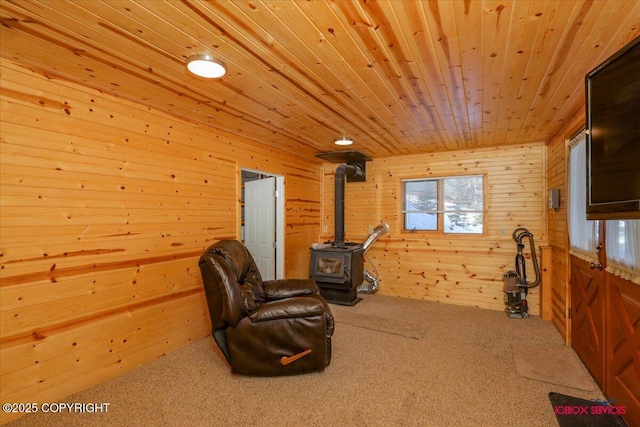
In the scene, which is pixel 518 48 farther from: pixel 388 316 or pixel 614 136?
pixel 388 316

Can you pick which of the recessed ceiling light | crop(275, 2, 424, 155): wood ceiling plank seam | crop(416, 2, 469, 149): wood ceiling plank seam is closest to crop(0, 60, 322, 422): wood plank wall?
the recessed ceiling light

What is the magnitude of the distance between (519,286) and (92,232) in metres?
4.66

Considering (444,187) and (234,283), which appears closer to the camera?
(234,283)

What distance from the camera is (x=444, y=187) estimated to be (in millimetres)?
4617

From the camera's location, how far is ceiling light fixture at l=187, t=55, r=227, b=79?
5.90 feet

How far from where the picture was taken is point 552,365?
8.41 feet

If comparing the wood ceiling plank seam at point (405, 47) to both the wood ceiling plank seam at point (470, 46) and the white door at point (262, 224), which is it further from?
the white door at point (262, 224)

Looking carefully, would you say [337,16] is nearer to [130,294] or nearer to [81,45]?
[81,45]

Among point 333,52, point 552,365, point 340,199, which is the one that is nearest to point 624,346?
point 552,365

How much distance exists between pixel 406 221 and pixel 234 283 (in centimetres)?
335

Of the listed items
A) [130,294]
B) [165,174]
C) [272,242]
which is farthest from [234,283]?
[272,242]

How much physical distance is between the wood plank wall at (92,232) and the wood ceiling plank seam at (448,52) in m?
2.42

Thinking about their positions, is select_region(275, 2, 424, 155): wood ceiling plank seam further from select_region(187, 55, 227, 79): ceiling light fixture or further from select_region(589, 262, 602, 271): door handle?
select_region(589, 262, 602, 271): door handle

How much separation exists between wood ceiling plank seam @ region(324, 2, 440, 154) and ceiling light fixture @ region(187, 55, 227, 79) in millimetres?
837
